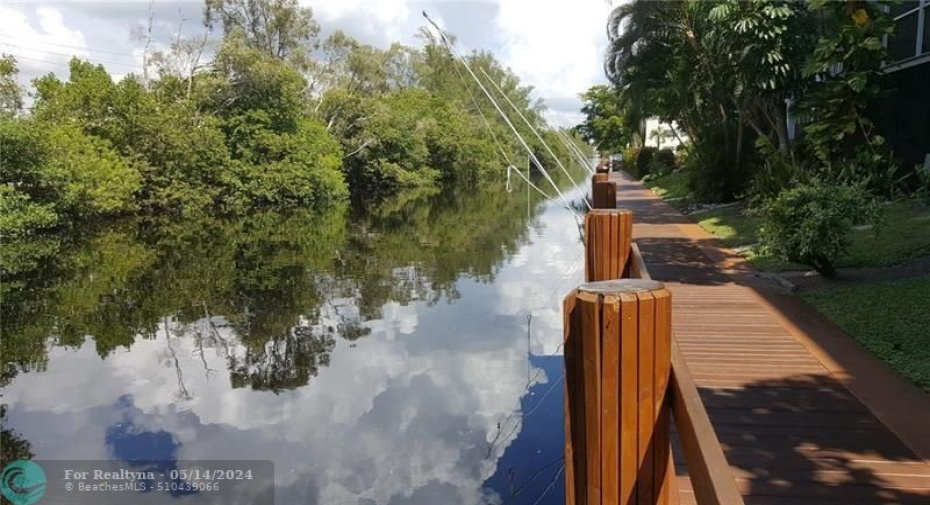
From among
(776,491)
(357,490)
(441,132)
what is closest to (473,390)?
(357,490)

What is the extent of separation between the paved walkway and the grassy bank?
1811 millimetres

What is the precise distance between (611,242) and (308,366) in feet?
19.8

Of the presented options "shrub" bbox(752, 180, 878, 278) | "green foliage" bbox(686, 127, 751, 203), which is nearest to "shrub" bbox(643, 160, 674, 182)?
"green foliage" bbox(686, 127, 751, 203)

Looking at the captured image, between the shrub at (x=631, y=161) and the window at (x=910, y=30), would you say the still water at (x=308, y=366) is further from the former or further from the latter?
the shrub at (x=631, y=161)

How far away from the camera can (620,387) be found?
5.53ft

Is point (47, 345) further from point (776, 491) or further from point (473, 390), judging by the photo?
point (776, 491)

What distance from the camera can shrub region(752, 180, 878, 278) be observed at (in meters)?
7.84

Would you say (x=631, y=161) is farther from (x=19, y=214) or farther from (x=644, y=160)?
(x=19, y=214)

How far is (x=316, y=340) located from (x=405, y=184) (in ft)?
113

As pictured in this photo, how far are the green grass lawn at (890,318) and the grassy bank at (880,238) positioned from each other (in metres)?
1.37

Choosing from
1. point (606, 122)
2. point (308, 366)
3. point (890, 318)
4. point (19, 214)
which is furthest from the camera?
point (606, 122)

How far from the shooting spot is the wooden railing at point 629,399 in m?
1.60

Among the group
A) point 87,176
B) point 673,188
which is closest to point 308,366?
point 87,176

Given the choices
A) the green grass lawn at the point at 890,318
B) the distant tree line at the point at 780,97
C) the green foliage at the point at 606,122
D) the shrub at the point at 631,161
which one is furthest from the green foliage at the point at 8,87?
A: the green foliage at the point at 606,122
